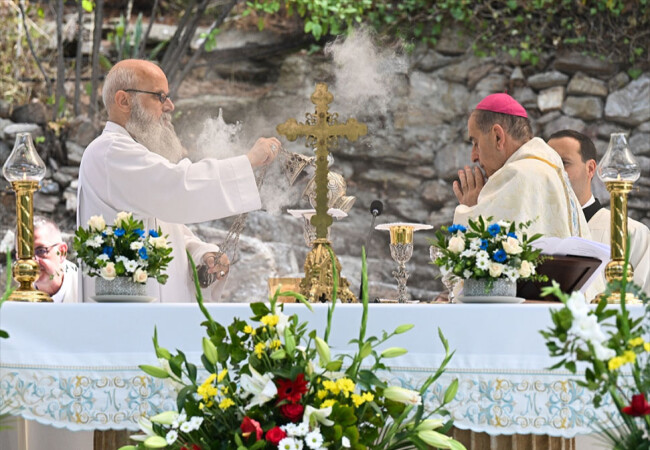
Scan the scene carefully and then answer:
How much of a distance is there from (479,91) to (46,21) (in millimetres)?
4194

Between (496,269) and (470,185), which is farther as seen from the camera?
(470,185)

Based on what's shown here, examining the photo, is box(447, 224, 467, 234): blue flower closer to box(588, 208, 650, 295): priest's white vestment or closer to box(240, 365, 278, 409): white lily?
box(240, 365, 278, 409): white lily

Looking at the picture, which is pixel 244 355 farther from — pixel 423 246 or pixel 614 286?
pixel 423 246

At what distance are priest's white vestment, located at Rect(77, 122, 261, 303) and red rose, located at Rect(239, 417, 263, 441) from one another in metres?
1.75

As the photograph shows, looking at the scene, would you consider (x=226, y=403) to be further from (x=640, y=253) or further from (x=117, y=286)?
(x=640, y=253)

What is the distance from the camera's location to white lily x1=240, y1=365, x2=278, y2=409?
2215mm

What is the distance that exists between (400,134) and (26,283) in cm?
641

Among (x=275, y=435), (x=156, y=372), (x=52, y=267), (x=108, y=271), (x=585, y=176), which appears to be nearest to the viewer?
(x=275, y=435)

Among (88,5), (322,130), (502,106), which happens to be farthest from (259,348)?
(88,5)

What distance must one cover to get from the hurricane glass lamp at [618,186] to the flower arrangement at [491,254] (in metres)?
0.24

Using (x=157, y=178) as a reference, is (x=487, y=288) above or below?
below

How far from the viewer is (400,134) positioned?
9.37 meters

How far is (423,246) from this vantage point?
362 inches

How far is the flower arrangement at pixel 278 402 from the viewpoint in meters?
2.22
